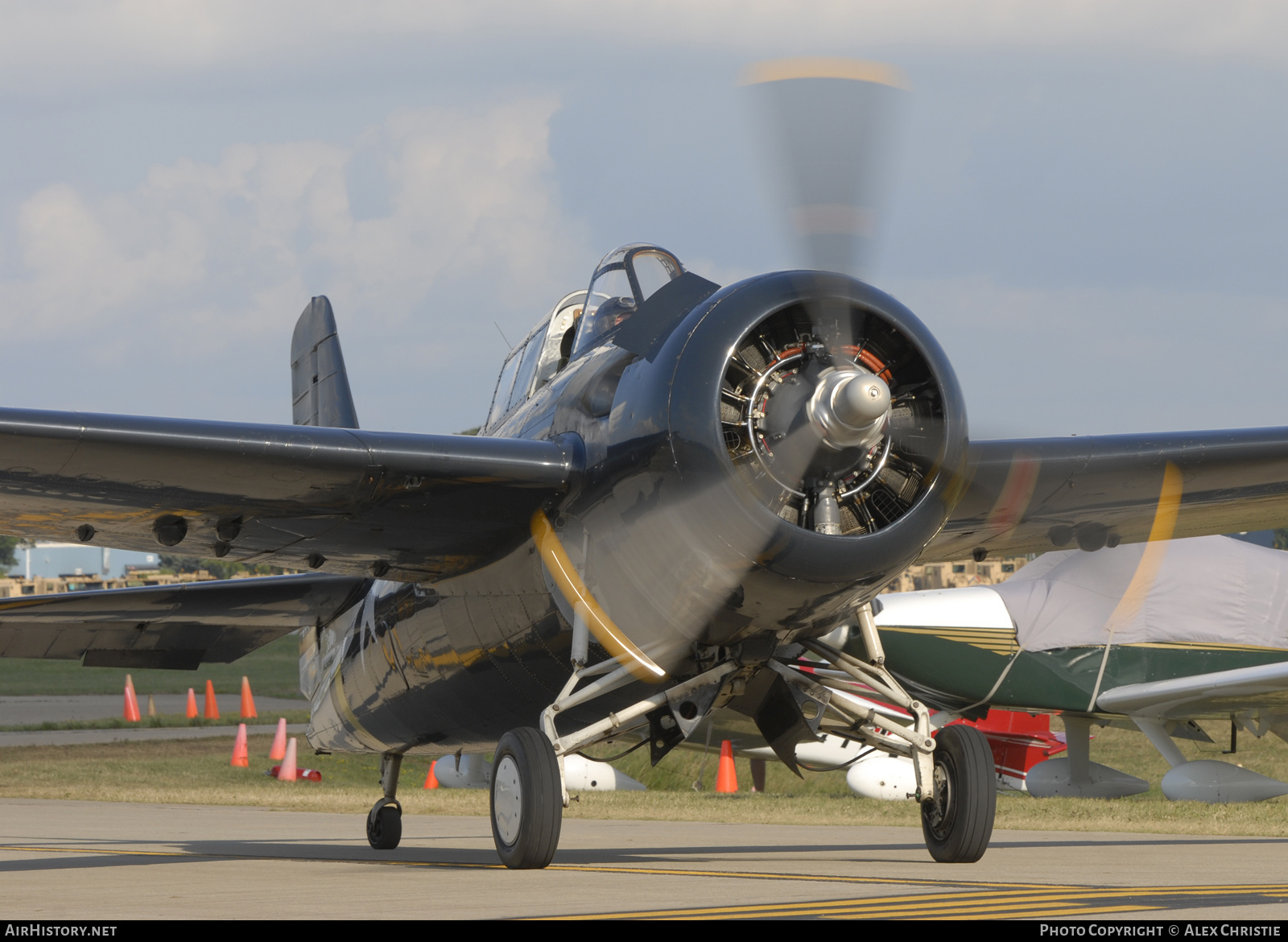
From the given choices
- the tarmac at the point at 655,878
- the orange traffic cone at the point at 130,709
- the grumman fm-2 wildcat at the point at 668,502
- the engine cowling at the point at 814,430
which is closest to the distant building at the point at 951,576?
the orange traffic cone at the point at 130,709

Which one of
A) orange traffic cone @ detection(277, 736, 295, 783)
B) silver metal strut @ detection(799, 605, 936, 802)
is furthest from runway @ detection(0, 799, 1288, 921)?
orange traffic cone @ detection(277, 736, 295, 783)

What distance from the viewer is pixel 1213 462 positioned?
31.5ft

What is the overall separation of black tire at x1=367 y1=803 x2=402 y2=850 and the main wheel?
15.3ft

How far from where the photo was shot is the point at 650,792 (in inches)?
901

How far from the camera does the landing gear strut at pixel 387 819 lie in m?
13.1

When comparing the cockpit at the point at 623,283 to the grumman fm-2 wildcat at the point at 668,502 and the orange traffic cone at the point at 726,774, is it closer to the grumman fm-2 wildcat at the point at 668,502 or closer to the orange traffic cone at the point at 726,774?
the grumman fm-2 wildcat at the point at 668,502

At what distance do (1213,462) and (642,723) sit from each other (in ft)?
13.0

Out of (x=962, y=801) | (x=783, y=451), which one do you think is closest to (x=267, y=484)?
(x=783, y=451)

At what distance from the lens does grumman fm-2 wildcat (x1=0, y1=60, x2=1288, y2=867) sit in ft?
25.0

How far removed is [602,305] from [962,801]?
364 centimetres

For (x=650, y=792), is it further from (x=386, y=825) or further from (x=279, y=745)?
(x=386, y=825)

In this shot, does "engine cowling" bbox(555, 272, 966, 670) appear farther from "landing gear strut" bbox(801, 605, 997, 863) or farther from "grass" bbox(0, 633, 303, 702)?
"grass" bbox(0, 633, 303, 702)

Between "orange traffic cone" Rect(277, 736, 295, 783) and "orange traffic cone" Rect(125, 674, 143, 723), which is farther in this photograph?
"orange traffic cone" Rect(125, 674, 143, 723)

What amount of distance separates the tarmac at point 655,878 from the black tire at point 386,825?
0.16 metres
